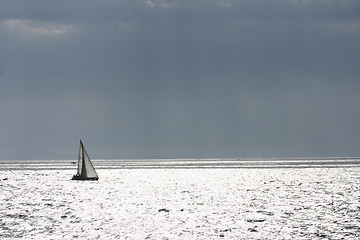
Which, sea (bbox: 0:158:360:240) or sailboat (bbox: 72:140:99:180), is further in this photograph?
sailboat (bbox: 72:140:99:180)

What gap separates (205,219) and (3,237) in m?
17.9

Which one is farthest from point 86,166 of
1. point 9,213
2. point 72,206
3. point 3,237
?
point 3,237

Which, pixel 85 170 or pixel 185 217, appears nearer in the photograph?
pixel 185 217

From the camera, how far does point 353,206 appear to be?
202ft

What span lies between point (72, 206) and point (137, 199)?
1137 centimetres

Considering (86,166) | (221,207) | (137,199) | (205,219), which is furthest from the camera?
(86,166)

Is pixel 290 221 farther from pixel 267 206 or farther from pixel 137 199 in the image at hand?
pixel 137 199

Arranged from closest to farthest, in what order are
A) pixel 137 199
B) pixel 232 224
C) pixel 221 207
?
pixel 232 224 < pixel 221 207 < pixel 137 199

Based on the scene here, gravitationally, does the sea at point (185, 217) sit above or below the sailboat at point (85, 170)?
below

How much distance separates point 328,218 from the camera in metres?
50.6

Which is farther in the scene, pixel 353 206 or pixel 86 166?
pixel 86 166

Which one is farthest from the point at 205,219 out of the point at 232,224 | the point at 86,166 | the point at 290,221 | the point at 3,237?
the point at 86,166

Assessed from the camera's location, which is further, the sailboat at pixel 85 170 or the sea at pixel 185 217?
the sailboat at pixel 85 170

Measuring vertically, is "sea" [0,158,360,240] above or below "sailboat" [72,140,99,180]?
below
